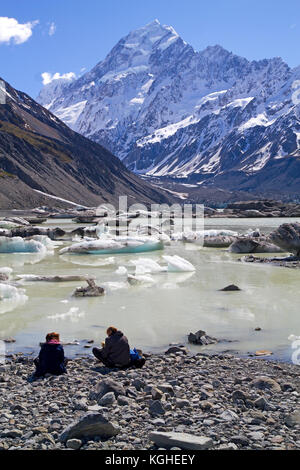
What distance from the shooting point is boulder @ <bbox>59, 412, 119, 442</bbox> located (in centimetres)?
633

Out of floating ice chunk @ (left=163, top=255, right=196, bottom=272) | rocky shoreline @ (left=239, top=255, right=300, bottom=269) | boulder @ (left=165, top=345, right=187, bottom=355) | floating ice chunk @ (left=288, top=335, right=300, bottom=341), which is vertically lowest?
floating ice chunk @ (left=288, top=335, right=300, bottom=341)

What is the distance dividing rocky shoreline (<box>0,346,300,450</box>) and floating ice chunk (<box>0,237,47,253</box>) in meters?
23.8

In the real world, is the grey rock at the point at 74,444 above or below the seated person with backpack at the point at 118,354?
below

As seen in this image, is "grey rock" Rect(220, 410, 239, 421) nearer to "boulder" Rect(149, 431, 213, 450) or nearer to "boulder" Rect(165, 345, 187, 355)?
"boulder" Rect(149, 431, 213, 450)

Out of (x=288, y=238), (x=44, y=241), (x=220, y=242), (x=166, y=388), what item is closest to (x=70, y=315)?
(x=166, y=388)

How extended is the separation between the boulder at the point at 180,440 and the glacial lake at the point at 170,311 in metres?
4.41

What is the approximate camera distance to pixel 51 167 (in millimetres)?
135750

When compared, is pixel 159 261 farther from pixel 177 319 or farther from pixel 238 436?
pixel 238 436

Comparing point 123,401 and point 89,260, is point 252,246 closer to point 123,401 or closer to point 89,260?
point 89,260

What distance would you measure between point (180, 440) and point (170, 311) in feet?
28.0

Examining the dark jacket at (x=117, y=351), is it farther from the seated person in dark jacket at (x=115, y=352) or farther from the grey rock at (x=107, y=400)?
the grey rock at (x=107, y=400)

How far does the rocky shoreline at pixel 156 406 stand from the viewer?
245 inches

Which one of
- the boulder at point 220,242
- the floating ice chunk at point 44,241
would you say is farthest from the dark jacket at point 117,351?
the boulder at point 220,242

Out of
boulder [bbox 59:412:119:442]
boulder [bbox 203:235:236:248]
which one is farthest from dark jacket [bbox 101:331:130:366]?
boulder [bbox 203:235:236:248]
